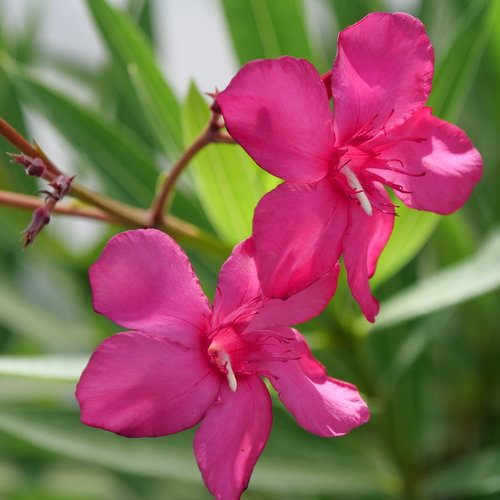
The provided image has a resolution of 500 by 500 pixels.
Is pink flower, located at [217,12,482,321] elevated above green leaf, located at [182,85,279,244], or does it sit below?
above

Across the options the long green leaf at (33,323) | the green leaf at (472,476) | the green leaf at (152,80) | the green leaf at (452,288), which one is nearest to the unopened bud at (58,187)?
the green leaf at (152,80)

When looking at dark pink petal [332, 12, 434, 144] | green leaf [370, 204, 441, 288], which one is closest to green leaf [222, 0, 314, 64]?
green leaf [370, 204, 441, 288]

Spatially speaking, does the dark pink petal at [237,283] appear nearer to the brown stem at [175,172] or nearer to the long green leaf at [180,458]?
the brown stem at [175,172]

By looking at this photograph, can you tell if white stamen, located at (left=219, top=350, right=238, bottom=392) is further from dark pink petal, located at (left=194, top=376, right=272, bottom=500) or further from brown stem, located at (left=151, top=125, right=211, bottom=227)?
brown stem, located at (left=151, top=125, right=211, bottom=227)

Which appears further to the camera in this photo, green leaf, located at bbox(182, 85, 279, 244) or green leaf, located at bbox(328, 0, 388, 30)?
green leaf, located at bbox(328, 0, 388, 30)

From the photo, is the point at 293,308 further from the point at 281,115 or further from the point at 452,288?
the point at 452,288
